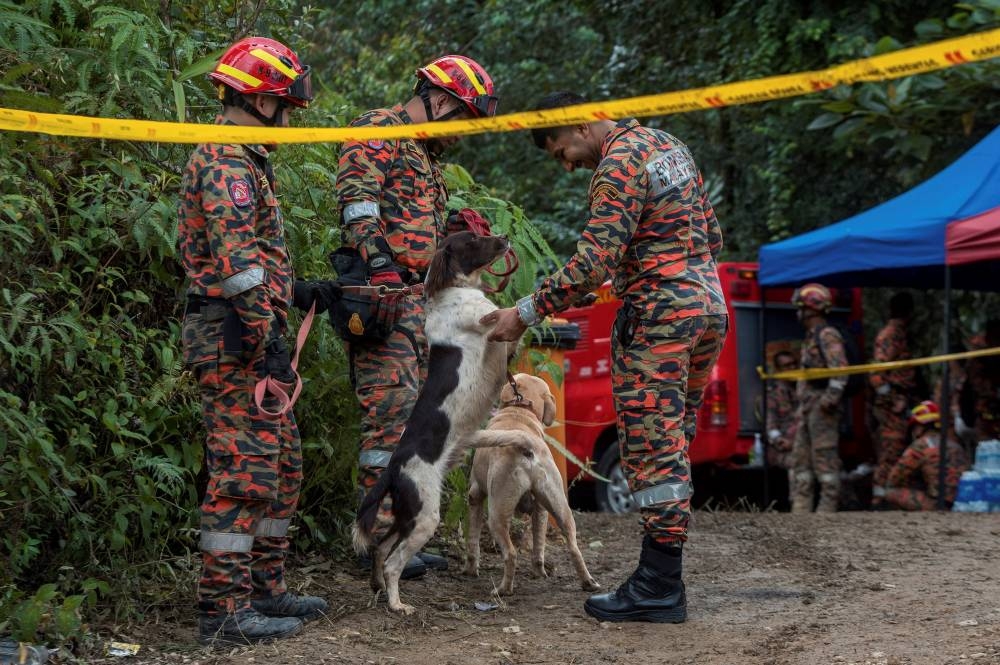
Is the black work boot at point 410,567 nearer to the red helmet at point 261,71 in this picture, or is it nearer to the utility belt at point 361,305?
the utility belt at point 361,305

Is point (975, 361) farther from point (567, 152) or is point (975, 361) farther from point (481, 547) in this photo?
point (567, 152)

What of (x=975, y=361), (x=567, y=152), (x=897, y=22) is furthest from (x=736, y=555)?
(x=897, y=22)

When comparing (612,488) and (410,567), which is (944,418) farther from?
(410,567)

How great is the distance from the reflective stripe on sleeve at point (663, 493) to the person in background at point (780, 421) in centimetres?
658

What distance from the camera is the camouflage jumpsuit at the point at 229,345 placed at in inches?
177

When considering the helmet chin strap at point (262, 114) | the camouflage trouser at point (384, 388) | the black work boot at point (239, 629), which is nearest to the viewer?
the black work boot at point (239, 629)

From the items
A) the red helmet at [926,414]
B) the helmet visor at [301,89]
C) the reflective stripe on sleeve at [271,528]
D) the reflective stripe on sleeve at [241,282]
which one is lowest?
the reflective stripe on sleeve at [271,528]

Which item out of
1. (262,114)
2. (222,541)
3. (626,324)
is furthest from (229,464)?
(626,324)

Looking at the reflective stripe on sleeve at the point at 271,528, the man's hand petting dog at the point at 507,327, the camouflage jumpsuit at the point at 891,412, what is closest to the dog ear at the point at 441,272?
the man's hand petting dog at the point at 507,327

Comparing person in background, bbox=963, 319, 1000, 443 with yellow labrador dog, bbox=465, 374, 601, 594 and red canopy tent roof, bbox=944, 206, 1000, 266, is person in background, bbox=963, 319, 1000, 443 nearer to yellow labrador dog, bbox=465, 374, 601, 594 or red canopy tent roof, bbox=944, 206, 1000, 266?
red canopy tent roof, bbox=944, 206, 1000, 266

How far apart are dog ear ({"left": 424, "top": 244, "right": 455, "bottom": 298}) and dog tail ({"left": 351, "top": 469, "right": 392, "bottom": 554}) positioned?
0.90 m

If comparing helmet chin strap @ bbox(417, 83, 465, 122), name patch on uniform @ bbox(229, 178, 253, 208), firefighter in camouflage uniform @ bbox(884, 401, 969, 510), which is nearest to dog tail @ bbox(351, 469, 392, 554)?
name patch on uniform @ bbox(229, 178, 253, 208)

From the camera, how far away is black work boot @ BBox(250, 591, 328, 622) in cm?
499

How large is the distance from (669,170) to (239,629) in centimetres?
264
